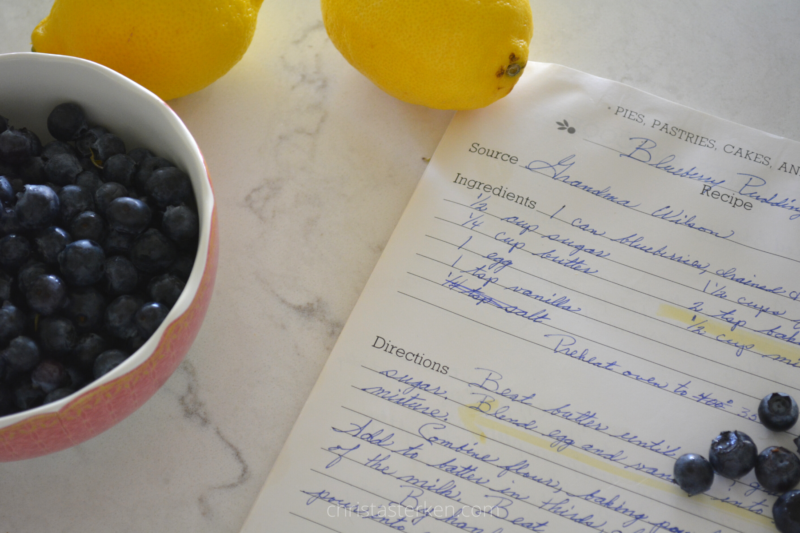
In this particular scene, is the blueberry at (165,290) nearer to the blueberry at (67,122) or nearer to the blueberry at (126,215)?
the blueberry at (126,215)

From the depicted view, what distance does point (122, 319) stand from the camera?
39 cm

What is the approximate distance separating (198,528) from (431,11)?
458mm

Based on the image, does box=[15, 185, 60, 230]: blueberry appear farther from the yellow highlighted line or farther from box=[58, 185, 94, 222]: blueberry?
the yellow highlighted line

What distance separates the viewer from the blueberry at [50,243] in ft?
1.31

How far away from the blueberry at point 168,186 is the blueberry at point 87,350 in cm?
11

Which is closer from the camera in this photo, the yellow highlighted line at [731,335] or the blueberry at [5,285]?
the blueberry at [5,285]

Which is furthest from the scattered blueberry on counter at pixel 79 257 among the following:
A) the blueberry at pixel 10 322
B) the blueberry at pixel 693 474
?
the blueberry at pixel 693 474

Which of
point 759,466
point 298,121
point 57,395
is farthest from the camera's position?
point 298,121

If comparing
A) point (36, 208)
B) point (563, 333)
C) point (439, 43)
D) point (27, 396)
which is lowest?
point (27, 396)

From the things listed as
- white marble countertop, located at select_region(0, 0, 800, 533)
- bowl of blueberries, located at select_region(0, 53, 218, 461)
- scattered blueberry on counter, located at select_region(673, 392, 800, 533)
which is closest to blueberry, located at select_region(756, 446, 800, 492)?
scattered blueberry on counter, located at select_region(673, 392, 800, 533)

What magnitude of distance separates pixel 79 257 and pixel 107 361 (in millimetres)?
73

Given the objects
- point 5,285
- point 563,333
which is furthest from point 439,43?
point 5,285

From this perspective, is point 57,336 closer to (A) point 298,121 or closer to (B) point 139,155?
(B) point 139,155

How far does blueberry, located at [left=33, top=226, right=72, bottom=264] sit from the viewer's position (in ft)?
1.31
